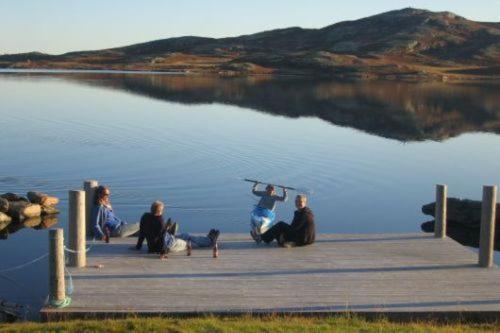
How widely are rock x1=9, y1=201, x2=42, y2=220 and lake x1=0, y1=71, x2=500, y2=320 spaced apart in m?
1.19

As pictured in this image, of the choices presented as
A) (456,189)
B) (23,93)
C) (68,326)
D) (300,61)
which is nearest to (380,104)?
(23,93)

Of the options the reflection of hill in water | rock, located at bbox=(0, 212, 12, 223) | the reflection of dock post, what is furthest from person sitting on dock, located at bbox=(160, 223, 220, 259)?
the reflection of hill in water

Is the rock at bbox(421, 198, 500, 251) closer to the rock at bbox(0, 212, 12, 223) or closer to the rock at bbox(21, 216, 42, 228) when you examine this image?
the rock at bbox(21, 216, 42, 228)

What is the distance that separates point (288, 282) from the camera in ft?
43.6

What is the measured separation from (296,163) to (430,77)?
11162 centimetres

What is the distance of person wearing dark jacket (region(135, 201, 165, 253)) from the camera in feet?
47.8

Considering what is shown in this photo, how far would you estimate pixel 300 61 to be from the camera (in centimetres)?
16350

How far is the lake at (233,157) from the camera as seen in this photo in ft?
82.2

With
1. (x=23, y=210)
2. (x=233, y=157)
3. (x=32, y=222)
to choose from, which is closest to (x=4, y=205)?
(x=23, y=210)

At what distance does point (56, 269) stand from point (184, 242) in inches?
154

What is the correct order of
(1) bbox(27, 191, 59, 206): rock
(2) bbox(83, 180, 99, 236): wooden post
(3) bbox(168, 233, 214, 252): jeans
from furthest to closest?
1. (1) bbox(27, 191, 59, 206): rock
2. (2) bbox(83, 180, 99, 236): wooden post
3. (3) bbox(168, 233, 214, 252): jeans

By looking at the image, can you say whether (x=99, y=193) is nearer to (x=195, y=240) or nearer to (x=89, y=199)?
(x=89, y=199)

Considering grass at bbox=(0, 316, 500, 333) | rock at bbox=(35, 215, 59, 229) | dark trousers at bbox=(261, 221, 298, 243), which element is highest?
dark trousers at bbox=(261, 221, 298, 243)

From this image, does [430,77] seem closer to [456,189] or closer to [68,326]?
[456,189]
